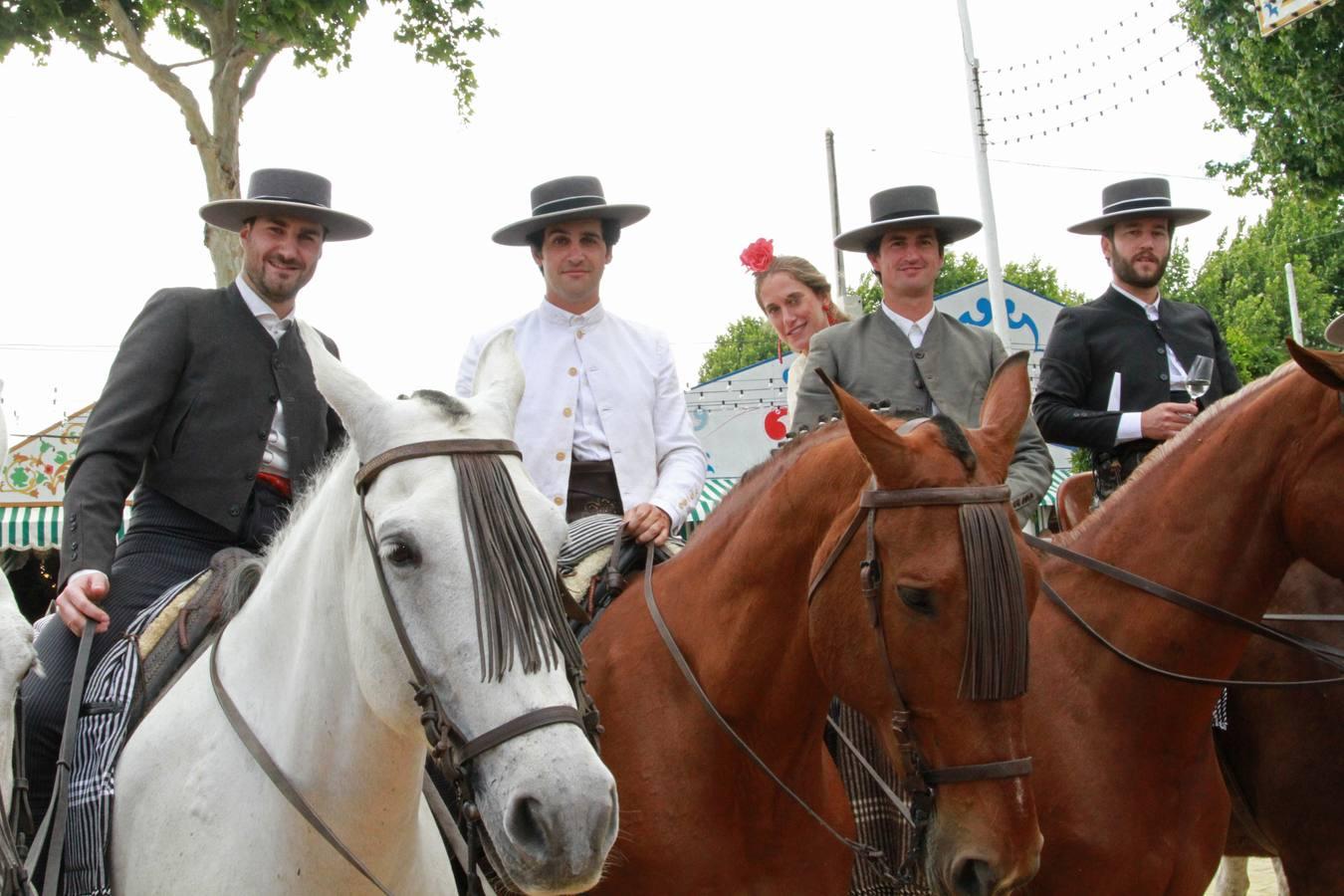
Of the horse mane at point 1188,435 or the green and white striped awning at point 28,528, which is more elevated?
the horse mane at point 1188,435

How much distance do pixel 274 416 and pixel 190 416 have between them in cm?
24

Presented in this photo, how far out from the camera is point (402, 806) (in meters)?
2.63

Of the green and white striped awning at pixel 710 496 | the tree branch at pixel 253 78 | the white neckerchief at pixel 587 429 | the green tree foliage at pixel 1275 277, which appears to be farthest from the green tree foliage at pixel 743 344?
the white neckerchief at pixel 587 429

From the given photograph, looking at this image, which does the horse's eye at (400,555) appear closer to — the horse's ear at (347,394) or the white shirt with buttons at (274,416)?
the horse's ear at (347,394)

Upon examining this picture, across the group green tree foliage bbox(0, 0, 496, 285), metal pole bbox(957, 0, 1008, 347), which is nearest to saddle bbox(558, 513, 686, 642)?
green tree foliage bbox(0, 0, 496, 285)

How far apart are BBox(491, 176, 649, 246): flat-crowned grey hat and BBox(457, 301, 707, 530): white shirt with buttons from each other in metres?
0.31

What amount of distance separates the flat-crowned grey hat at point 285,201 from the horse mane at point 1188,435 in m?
2.76

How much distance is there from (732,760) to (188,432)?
1912mm

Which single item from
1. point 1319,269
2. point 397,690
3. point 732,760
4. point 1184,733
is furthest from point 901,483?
Answer: point 1319,269

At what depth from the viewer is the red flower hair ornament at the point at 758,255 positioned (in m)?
6.96

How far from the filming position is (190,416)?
11.8 feet

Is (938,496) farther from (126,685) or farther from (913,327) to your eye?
(126,685)

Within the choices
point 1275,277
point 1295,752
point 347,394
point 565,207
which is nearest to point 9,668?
point 347,394

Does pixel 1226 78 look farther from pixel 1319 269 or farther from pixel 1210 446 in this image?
pixel 1319 269
